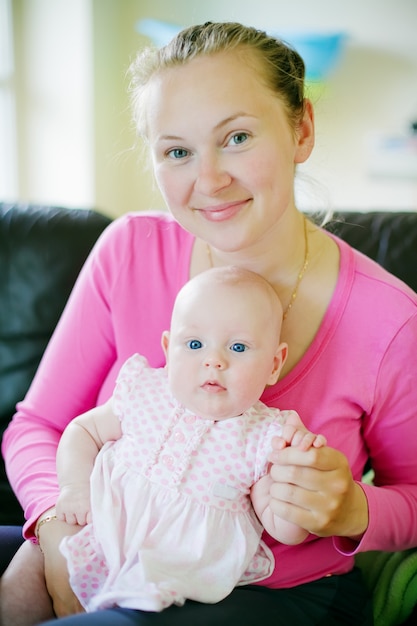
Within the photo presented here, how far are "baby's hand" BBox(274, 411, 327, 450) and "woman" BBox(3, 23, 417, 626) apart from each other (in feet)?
0.05

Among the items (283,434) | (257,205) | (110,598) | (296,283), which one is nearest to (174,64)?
(257,205)

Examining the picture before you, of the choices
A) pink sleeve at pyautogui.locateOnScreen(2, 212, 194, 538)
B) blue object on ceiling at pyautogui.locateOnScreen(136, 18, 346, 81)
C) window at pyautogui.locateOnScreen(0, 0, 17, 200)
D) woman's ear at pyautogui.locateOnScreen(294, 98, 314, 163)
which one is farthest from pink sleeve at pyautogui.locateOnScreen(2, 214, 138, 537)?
window at pyautogui.locateOnScreen(0, 0, 17, 200)

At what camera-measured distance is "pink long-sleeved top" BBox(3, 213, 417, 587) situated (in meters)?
1.18

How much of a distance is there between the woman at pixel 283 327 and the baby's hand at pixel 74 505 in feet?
0.07

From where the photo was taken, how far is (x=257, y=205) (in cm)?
113

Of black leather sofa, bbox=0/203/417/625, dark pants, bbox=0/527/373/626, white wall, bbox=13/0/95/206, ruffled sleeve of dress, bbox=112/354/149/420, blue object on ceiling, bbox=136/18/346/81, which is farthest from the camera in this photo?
white wall, bbox=13/0/95/206

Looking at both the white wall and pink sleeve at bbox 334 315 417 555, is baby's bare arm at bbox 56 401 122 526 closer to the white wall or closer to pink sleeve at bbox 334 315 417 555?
pink sleeve at bbox 334 315 417 555

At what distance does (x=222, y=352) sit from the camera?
1.06 meters

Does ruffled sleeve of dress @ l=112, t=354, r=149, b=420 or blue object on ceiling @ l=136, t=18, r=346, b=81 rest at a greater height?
blue object on ceiling @ l=136, t=18, r=346, b=81

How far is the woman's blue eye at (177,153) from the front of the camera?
1.13 metres

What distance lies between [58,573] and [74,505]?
0.11 meters

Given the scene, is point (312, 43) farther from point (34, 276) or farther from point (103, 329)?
point (103, 329)

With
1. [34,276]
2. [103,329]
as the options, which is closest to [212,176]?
[103,329]

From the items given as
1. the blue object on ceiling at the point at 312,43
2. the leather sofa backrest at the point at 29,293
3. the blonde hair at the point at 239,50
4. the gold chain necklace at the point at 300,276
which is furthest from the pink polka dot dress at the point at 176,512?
the blue object on ceiling at the point at 312,43
